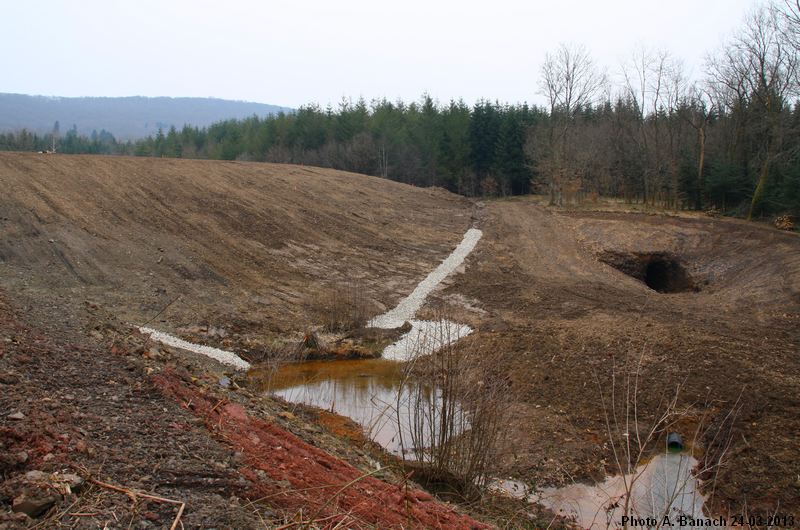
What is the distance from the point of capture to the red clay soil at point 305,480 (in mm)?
5367

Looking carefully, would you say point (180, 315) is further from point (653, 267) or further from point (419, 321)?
point (653, 267)

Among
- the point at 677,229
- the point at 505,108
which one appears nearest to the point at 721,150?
the point at 677,229

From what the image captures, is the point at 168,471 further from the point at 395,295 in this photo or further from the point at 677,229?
the point at 677,229

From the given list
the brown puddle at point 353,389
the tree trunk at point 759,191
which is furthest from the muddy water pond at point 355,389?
the tree trunk at point 759,191

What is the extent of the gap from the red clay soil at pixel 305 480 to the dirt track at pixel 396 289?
39 centimetres

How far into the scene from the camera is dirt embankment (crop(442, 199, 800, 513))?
9633 millimetres

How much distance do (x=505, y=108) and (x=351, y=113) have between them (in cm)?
1666

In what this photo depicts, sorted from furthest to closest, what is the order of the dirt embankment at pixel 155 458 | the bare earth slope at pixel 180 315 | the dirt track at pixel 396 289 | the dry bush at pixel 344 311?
1. the dry bush at pixel 344 311
2. the dirt track at pixel 396 289
3. the bare earth slope at pixel 180 315
4. the dirt embankment at pixel 155 458

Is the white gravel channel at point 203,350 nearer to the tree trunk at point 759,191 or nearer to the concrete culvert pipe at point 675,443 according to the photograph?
the concrete culvert pipe at point 675,443

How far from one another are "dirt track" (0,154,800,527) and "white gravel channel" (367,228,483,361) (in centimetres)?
65

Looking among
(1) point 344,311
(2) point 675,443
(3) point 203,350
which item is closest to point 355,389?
(3) point 203,350

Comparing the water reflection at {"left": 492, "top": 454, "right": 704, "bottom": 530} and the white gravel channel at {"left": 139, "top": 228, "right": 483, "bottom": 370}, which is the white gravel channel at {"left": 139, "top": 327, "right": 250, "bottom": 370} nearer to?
the white gravel channel at {"left": 139, "top": 228, "right": 483, "bottom": 370}

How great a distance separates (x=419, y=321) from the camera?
725 inches

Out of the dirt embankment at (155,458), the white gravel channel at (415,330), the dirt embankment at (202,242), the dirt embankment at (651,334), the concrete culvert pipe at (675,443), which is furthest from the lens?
the dirt embankment at (202,242)
